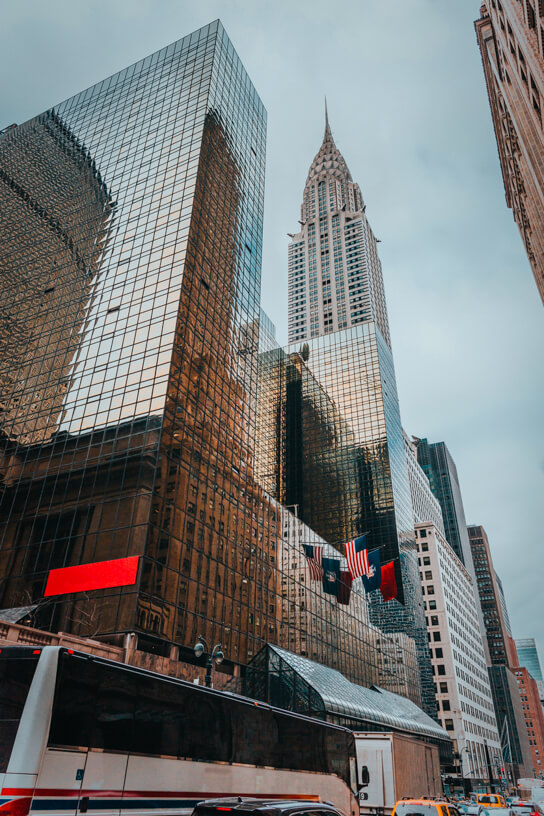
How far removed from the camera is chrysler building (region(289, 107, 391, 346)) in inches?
5625

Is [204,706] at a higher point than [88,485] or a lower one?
lower

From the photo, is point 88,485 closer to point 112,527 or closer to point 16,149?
point 112,527

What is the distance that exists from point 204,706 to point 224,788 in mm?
2030

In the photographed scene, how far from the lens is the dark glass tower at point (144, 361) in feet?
131

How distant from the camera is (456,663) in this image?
372 feet

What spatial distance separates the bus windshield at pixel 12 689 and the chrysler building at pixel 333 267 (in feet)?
413

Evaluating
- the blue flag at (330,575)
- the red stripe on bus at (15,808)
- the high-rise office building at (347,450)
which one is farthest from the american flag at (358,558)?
the high-rise office building at (347,450)

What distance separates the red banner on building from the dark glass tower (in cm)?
54

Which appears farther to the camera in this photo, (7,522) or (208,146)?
(208,146)

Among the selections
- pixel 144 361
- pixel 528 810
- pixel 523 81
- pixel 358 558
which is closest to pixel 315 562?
pixel 358 558

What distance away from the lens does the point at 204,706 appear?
13.6m

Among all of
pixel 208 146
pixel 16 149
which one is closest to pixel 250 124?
pixel 208 146

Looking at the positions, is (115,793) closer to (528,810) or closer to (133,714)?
(133,714)

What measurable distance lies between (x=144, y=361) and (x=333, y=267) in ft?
373
